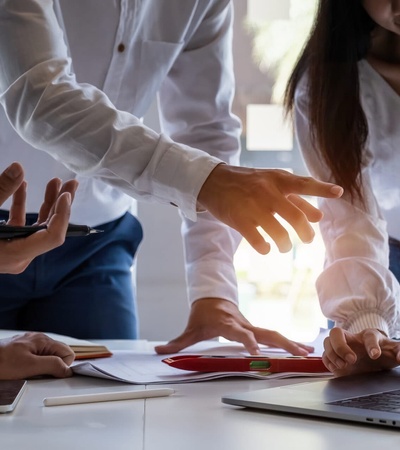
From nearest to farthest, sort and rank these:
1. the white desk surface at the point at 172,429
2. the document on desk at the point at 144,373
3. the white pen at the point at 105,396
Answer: the white desk surface at the point at 172,429 → the white pen at the point at 105,396 → the document on desk at the point at 144,373

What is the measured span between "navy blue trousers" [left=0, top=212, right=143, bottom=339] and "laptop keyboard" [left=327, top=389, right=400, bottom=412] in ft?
2.71

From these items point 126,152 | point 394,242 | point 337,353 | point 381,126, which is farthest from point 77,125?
point 394,242

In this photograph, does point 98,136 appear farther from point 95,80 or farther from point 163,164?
point 95,80

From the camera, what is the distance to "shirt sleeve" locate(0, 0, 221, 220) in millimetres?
986

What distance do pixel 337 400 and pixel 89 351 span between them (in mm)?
510

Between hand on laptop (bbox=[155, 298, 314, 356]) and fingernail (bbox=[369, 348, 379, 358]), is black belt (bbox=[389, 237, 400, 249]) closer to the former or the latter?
hand on laptop (bbox=[155, 298, 314, 356])

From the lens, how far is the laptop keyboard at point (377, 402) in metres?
0.70

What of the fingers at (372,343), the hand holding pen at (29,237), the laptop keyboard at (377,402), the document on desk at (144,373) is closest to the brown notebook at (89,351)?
the document on desk at (144,373)

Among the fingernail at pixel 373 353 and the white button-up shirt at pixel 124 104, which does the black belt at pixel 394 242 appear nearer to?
the white button-up shirt at pixel 124 104

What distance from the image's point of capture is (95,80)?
1.40 meters

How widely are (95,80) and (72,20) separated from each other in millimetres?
113

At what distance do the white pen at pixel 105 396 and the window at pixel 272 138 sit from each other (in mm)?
1613

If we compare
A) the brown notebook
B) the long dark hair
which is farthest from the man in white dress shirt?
the long dark hair

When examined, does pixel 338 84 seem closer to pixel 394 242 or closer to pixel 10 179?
pixel 394 242
